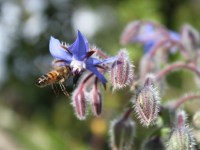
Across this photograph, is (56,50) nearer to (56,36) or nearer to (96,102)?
(96,102)

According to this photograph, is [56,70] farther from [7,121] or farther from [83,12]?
[83,12]

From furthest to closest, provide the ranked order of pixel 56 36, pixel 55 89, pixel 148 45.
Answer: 1. pixel 56 36
2. pixel 148 45
3. pixel 55 89

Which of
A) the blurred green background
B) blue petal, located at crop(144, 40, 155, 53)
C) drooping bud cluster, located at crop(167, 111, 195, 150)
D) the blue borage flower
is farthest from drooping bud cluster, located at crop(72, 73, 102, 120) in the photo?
the blurred green background

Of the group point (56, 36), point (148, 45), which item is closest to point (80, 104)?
point (148, 45)

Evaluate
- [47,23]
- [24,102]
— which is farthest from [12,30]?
[24,102]

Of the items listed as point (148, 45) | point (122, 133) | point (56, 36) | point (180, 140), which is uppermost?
point (56, 36)

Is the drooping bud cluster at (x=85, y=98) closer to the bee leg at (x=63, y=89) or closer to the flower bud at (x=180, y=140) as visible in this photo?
the bee leg at (x=63, y=89)
